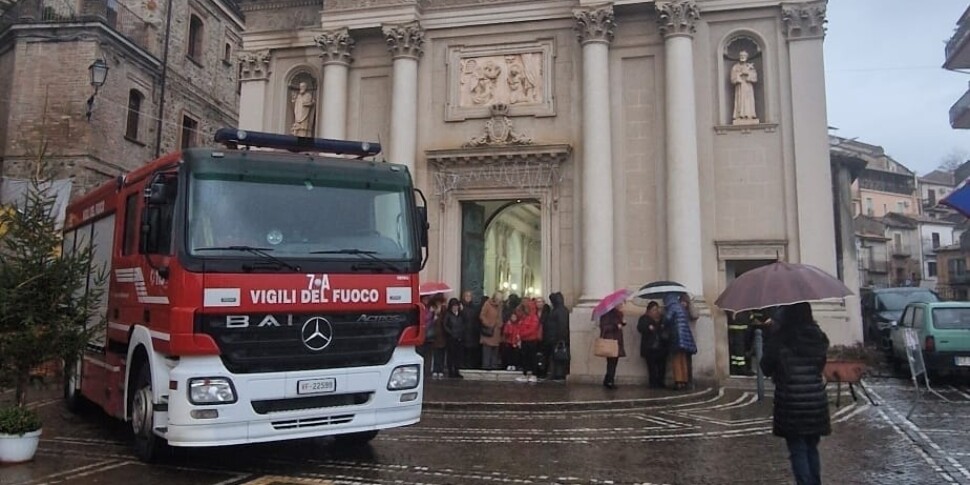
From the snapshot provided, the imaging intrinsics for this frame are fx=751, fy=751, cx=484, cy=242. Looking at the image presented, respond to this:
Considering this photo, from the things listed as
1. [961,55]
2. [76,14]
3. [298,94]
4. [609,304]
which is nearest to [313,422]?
[609,304]

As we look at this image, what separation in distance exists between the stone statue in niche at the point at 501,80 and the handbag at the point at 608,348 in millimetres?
6197

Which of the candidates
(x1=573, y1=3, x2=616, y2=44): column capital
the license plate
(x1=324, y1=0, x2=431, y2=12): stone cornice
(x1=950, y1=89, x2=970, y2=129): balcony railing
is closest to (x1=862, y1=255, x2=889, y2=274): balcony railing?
(x1=950, y1=89, x2=970, y2=129): balcony railing

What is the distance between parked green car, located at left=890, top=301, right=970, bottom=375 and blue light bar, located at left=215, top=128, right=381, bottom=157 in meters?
11.8

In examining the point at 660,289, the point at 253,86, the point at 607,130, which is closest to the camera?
the point at 660,289

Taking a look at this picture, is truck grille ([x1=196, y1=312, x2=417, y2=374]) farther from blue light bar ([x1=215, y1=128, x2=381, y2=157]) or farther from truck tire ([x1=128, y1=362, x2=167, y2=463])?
blue light bar ([x1=215, y1=128, x2=381, y2=157])

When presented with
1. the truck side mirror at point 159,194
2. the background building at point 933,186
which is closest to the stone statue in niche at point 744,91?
the truck side mirror at point 159,194

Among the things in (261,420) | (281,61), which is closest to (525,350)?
(261,420)

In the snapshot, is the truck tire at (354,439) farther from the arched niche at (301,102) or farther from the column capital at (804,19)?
the column capital at (804,19)

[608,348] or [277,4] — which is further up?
[277,4]

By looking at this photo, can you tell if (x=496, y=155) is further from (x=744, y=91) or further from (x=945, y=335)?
(x=945, y=335)

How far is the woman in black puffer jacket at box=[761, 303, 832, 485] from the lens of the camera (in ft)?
18.6

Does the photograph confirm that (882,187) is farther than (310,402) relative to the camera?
Yes

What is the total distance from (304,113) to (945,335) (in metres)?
15.3

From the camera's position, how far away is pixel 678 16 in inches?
640
